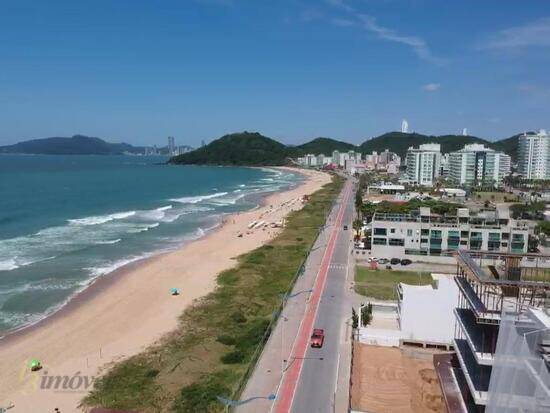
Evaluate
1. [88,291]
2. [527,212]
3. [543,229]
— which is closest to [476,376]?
[88,291]

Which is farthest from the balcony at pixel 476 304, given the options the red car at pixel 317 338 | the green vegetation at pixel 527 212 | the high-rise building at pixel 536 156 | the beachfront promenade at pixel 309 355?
the high-rise building at pixel 536 156

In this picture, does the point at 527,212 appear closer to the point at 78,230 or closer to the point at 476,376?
the point at 476,376

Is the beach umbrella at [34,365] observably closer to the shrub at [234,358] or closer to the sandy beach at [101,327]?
the sandy beach at [101,327]

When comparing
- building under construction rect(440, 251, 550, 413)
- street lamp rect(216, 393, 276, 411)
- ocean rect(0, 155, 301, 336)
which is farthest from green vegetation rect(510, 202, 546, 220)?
street lamp rect(216, 393, 276, 411)

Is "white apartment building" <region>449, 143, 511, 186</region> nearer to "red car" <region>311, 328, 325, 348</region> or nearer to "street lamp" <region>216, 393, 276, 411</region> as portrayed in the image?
"red car" <region>311, 328, 325, 348</region>

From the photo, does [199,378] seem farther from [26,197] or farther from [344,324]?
[26,197]

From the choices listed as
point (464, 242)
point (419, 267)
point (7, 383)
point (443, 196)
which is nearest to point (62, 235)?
point (7, 383)
